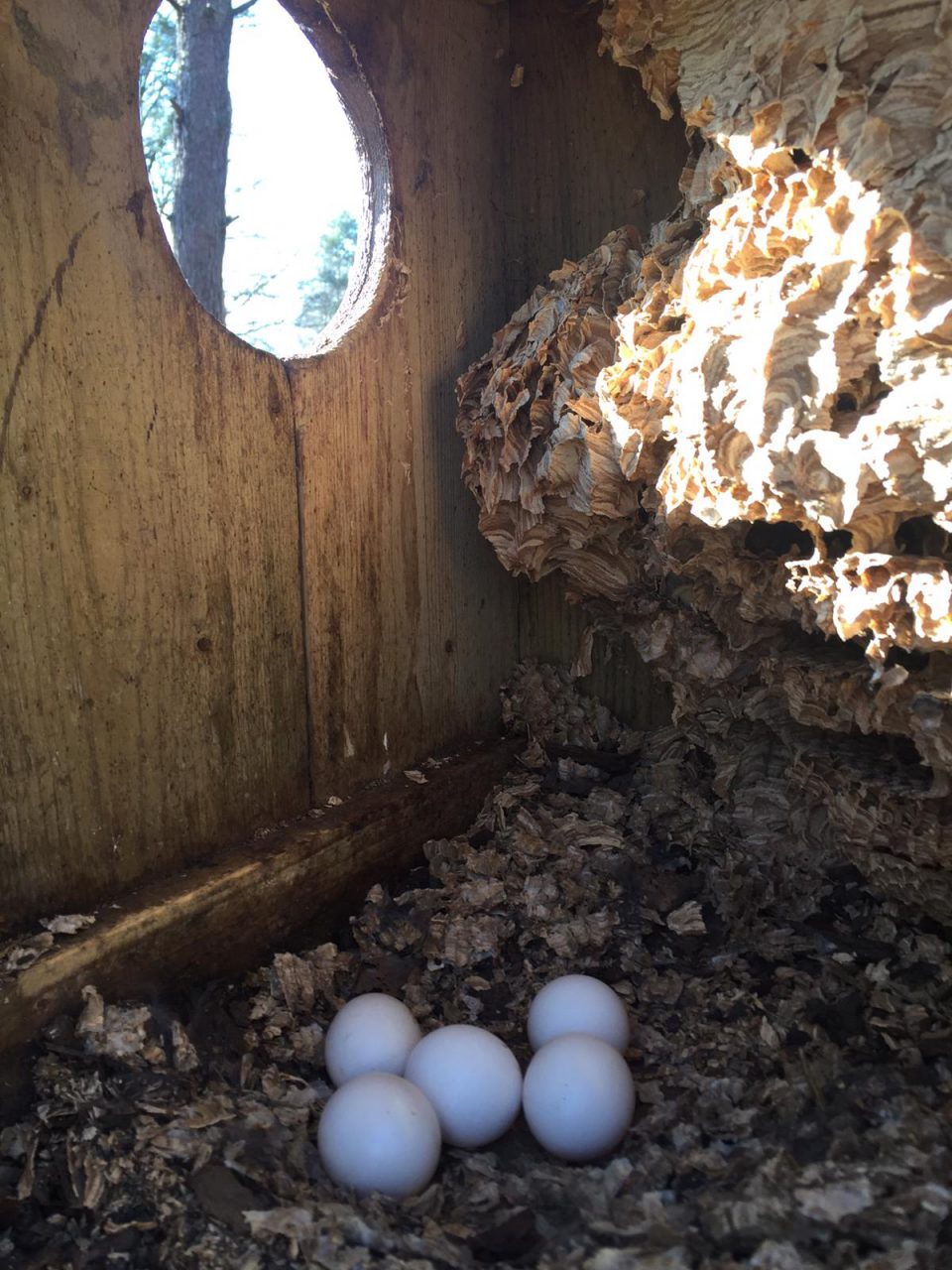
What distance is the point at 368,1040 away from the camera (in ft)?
4.83

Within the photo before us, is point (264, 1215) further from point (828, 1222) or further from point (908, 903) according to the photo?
point (908, 903)

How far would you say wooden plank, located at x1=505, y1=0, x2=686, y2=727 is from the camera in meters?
2.11

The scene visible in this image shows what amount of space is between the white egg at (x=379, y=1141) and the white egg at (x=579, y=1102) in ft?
0.54

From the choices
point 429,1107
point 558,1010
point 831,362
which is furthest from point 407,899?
point 831,362

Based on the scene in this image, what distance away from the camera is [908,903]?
5.51ft

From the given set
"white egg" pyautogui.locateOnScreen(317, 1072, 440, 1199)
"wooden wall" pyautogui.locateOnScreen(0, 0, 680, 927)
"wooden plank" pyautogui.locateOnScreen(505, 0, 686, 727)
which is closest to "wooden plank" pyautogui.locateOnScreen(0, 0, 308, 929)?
"wooden wall" pyautogui.locateOnScreen(0, 0, 680, 927)

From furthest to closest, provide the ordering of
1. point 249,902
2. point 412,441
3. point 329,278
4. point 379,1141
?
point 329,278 → point 412,441 → point 249,902 → point 379,1141

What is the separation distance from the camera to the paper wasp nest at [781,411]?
3.97ft

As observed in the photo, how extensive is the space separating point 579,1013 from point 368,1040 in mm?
349

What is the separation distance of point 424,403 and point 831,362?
3.54ft

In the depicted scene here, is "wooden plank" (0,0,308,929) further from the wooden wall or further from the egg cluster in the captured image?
the egg cluster

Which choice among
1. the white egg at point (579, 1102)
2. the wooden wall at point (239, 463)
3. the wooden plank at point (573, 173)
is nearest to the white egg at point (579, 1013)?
the white egg at point (579, 1102)

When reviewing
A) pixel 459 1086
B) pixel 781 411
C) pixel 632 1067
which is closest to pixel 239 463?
pixel 781 411

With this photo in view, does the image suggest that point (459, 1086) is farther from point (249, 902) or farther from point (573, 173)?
point (573, 173)
